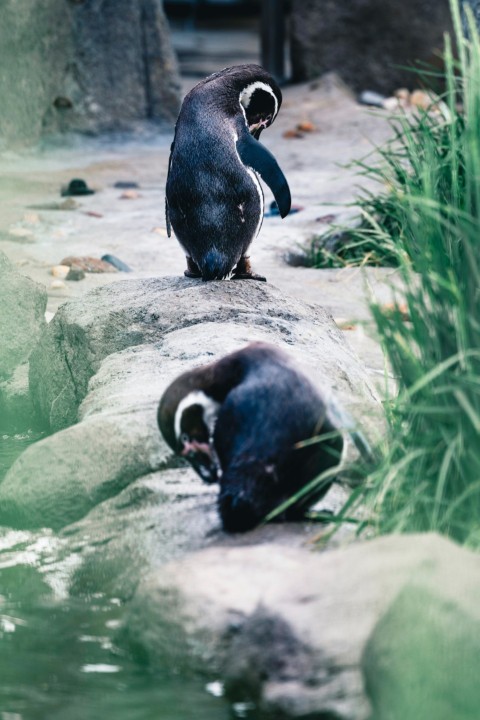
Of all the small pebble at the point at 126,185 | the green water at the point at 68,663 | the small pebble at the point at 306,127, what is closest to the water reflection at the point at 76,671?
the green water at the point at 68,663

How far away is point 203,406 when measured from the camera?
10.2ft

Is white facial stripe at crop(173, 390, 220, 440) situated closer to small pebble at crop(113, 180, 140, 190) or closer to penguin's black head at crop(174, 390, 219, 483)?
penguin's black head at crop(174, 390, 219, 483)

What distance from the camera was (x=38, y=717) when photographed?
264 centimetres

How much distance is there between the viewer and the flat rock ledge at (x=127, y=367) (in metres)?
3.60

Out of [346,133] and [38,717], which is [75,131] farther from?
[38,717]

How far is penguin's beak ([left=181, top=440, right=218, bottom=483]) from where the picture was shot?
311cm

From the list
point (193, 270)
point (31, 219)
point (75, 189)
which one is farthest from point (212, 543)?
point (75, 189)

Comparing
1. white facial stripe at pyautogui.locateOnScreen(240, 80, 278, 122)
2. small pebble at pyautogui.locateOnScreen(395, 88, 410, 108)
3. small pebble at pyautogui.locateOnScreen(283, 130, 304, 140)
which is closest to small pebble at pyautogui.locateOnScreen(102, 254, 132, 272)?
white facial stripe at pyautogui.locateOnScreen(240, 80, 278, 122)

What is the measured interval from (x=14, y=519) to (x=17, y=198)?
5627mm

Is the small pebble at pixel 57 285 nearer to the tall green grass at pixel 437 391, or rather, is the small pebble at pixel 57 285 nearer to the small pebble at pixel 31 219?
the small pebble at pixel 31 219

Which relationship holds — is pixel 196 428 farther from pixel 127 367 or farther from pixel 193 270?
pixel 193 270

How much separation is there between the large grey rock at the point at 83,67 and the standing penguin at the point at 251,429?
7.30 meters

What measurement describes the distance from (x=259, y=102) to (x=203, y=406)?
8.05 ft

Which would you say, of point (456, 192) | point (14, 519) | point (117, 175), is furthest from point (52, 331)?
point (117, 175)
